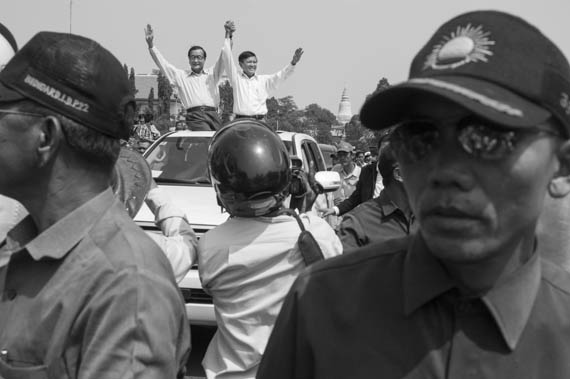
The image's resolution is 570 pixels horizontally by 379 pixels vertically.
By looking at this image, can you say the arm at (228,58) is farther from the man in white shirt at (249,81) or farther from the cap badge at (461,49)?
the cap badge at (461,49)

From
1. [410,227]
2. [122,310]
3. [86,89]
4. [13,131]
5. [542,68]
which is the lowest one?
[410,227]

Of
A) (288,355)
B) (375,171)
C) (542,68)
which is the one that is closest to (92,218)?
(288,355)

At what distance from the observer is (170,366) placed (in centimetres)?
178

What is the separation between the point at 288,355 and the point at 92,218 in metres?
0.77

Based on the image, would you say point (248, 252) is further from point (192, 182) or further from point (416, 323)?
point (192, 182)

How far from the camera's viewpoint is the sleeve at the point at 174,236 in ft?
9.32

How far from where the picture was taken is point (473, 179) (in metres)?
1.31

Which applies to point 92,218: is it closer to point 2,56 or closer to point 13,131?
point 13,131

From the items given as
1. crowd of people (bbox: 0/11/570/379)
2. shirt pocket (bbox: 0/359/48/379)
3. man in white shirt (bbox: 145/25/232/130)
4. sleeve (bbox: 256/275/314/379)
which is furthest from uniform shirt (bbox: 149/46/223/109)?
sleeve (bbox: 256/275/314/379)

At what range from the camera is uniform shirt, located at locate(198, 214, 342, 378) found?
289cm

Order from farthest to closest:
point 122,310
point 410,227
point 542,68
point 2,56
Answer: point 410,227, point 2,56, point 122,310, point 542,68

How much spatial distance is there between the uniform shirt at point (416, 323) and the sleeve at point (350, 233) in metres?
2.93

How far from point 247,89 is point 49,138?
8.96 m

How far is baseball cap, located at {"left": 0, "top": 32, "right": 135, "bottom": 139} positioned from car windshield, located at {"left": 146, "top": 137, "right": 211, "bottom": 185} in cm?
508
